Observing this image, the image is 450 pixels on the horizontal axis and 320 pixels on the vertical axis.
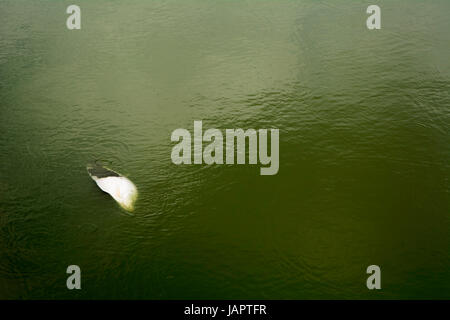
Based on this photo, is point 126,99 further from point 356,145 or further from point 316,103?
point 356,145

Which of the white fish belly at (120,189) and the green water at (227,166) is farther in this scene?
the white fish belly at (120,189)

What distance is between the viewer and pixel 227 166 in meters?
7.20

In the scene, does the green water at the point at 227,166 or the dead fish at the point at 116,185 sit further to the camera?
the dead fish at the point at 116,185

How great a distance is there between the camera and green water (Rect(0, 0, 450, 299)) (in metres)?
6.12

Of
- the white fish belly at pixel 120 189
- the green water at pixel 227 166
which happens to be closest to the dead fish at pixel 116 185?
the white fish belly at pixel 120 189

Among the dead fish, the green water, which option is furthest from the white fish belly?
the green water

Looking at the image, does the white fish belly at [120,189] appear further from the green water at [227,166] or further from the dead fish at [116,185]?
the green water at [227,166]

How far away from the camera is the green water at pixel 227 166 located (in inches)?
241

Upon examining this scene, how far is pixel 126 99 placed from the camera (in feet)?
26.7

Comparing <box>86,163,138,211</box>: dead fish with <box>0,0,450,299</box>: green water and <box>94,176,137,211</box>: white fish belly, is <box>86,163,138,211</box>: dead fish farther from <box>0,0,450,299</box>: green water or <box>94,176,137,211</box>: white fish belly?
<box>0,0,450,299</box>: green water

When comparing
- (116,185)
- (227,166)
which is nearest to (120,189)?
(116,185)

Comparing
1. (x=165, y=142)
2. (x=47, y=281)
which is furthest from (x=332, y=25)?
(x=47, y=281)

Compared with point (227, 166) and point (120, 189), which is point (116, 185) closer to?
point (120, 189)

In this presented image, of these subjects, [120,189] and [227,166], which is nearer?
[120,189]
